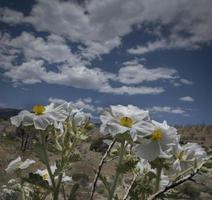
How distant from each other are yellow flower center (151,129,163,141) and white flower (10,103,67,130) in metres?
0.46

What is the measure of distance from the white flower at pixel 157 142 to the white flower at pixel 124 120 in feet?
0.19

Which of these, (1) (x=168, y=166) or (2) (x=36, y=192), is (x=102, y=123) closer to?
(1) (x=168, y=166)

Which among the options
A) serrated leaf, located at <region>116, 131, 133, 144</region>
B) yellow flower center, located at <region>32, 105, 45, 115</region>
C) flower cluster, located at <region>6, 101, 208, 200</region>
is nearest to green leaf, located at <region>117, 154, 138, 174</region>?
flower cluster, located at <region>6, 101, 208, 200</region>

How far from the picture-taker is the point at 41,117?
1.97 metres

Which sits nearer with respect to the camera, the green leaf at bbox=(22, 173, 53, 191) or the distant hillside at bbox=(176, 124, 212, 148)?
the green leaf at bbox=(22, 173, 53, 191)

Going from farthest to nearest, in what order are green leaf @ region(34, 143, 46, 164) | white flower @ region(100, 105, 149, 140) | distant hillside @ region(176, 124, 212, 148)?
distant hillside @ region(176, 124, 212, 148) → green leaf @ region(34, 143, 46, 164) → white flower @ region(100, 105, 149, 140)

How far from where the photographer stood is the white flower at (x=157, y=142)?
181cm

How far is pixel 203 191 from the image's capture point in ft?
82.9

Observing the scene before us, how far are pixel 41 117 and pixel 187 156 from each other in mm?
749

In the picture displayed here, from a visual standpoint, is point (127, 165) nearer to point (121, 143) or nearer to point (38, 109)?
point (121, 143)

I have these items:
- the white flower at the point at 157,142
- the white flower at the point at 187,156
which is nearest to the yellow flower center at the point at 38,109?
the white flower at the point at 157,142

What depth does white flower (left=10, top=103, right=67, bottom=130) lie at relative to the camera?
1959 millimetres

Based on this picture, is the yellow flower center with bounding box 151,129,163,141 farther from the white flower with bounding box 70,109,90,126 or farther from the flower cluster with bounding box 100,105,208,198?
the white flower with bounding box 70,109,90,126

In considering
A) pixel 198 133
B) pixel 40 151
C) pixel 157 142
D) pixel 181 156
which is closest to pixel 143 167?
pixel 181 156
